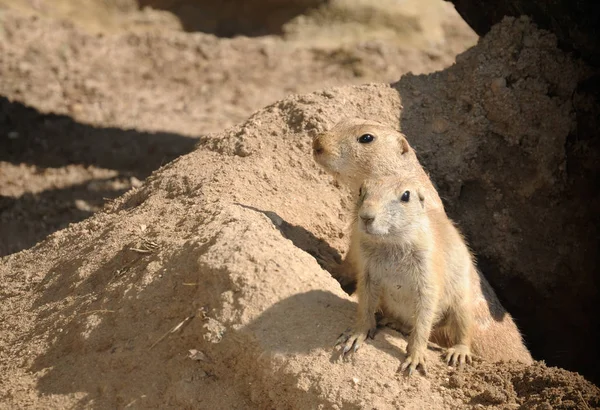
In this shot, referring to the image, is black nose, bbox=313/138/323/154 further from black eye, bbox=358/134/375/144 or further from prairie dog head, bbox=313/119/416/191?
black eye, bbox=358/134/375/144

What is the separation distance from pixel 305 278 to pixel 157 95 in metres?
7.03

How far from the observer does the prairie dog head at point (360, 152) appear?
5.85 meters

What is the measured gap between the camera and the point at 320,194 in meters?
6.39

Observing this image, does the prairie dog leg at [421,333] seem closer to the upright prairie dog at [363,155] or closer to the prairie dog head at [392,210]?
the prairie dog head at [392,210]

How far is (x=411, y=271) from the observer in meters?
4.80

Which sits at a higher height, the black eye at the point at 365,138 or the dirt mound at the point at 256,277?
the black eye at the point at 365,138

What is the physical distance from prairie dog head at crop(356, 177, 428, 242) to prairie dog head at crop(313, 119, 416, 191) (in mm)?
987

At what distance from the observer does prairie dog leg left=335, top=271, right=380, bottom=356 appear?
14.7 ft

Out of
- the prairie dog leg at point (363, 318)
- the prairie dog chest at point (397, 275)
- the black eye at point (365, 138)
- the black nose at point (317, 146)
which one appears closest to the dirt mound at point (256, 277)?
the prairie dog leg at point (363, 318)

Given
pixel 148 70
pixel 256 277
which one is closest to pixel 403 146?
pixel 256 277

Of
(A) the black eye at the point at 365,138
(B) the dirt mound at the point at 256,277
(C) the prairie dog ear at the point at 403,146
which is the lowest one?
(B) the dirt mound at the point at 256,277

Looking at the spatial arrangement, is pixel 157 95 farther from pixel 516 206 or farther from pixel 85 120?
pixel 516 206

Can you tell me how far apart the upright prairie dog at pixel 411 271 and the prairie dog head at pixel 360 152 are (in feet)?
2.17

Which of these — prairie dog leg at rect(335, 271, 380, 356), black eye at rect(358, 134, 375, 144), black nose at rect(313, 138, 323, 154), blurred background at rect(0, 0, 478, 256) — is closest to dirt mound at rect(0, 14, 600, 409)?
prairie dog leg at rect(335, 271, 380, 356)
